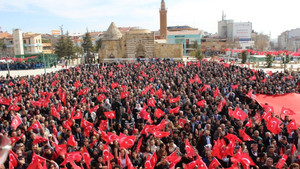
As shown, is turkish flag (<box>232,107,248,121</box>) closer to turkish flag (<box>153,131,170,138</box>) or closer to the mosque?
turkish flag (<box>153,131,170,138</box>)

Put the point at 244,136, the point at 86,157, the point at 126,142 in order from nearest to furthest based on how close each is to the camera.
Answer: the point at 86,157 < the point at 126,142 < the point at 244,136

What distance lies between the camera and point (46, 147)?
596 cm

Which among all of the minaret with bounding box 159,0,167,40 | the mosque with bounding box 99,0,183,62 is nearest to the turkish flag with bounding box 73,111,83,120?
the mosque with bounding box 99,0,183,62

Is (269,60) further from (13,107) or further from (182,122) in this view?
(13,107)

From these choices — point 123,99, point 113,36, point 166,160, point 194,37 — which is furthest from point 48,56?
point 194,37

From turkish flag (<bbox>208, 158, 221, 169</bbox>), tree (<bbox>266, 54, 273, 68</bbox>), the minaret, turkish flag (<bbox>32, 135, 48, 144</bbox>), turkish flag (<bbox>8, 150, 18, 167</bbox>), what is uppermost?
the minaret

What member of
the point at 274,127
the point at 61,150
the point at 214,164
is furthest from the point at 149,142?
the point at 274,127

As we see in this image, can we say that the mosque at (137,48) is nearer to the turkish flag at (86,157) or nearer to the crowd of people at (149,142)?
the crowd of people at (149,142)

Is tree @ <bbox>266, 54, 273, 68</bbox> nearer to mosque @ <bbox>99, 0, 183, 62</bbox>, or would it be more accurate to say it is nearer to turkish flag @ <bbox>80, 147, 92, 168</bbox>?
mosque @ <bbox>99, 0, 183, 62</bbox>

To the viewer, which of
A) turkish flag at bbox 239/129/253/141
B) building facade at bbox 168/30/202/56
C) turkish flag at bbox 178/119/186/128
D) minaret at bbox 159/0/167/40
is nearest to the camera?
turkish flag at bbox 239/129/253/141

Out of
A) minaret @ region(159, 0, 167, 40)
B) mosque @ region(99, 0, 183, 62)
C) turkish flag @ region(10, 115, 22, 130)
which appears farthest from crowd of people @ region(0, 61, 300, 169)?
minaret @ region(159, 0, 167, 40)

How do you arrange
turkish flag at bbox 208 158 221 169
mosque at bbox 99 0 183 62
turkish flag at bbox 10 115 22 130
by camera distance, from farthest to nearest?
mosque at bbox 99 0 183 62
turkish flag at bbox 10 115 22 130
turkish flag at bbox 208 158 221 169

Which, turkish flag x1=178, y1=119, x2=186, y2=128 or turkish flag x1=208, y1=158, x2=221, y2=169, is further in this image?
turkish flag x1=178, y1=119, x2=186, y2=128

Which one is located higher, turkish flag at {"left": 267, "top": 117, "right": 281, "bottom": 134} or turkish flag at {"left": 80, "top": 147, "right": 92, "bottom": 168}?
turkish flag at {"left": 267, "top": 117, "right": 281, "bottom": 134}
